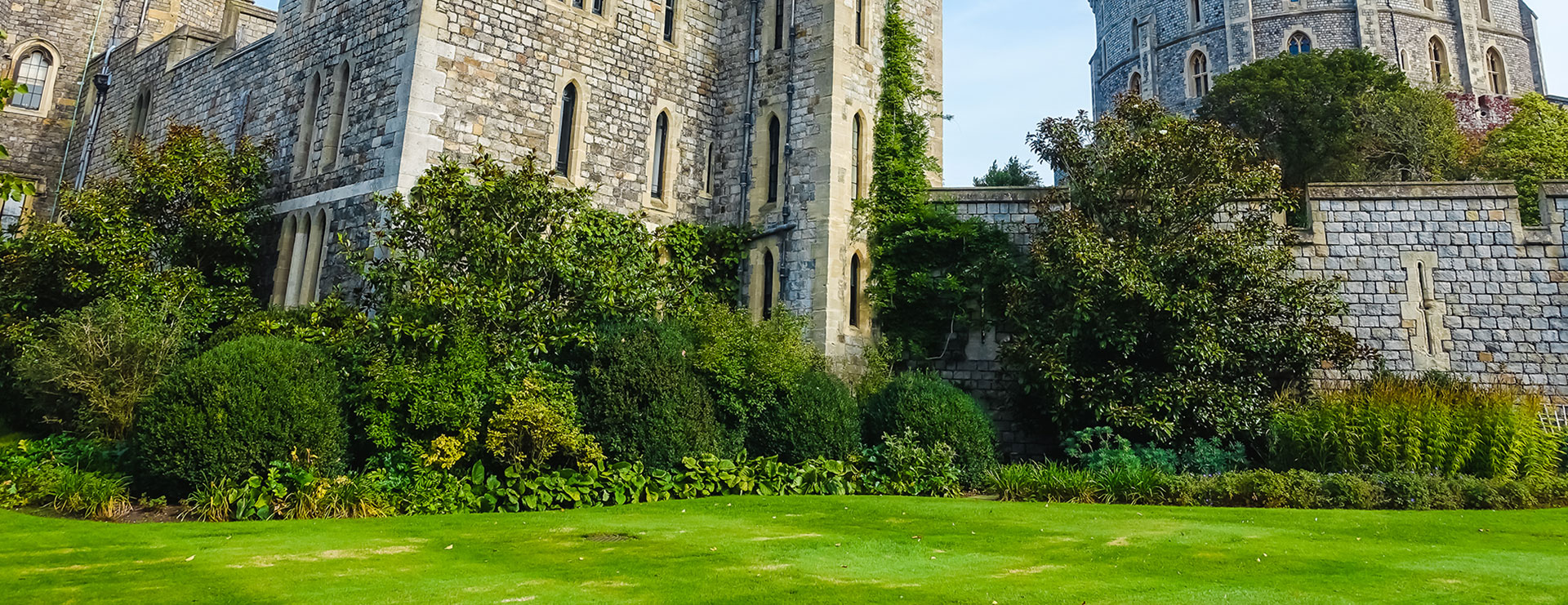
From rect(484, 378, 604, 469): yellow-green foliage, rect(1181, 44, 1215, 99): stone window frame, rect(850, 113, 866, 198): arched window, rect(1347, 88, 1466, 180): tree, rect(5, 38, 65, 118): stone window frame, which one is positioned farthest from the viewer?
rect(1181, 44, 1215, 99): stone window frame

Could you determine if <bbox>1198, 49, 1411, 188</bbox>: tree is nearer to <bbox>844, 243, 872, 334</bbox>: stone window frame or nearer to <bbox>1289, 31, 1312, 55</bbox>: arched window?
<bbox>1289, 31, 1312, 55</bbox>: arched window

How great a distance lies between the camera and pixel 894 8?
18188 mm

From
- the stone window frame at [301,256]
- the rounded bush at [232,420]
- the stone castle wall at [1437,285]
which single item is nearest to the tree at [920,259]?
the stone castle wall at [1437,285]

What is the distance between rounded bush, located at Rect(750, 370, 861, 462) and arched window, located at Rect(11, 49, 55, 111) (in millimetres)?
25273

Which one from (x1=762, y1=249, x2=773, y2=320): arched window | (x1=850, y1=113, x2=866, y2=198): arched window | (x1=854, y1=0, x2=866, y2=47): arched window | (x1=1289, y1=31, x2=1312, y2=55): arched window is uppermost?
(x1=1289, y1=31, x2=1312, y2=55): arched window

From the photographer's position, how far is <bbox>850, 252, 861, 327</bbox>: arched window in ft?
53.4

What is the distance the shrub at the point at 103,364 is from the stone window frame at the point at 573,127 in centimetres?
637

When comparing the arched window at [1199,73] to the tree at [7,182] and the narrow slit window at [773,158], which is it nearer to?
the narrow slit window at [773,158]

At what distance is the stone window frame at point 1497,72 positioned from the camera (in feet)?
138

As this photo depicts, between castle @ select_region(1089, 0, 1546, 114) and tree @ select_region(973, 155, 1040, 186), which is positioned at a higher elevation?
castle @ select_region(1089, 0, 1546, 114)

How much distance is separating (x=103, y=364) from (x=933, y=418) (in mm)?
10967

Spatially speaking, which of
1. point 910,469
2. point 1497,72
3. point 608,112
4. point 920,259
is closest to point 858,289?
point 920,259

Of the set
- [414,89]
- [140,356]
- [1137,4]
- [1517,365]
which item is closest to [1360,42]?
[1137,4]

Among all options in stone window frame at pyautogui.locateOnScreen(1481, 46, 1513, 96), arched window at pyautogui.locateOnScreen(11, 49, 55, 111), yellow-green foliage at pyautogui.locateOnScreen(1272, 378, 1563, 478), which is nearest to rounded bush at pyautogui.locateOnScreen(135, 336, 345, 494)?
yellow-green foliage at pyautogui.locateOnScreen(1272, 378, 1563, 478)
